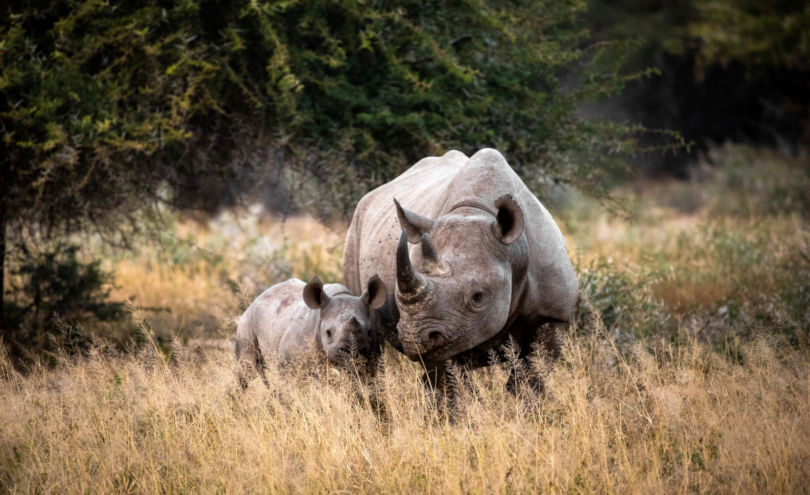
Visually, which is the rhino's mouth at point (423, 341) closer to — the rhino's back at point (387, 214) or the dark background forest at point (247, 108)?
the rhino's back at point (387, 214)

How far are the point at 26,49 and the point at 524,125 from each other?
178 inches

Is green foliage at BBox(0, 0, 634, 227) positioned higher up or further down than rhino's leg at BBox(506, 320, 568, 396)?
higher up

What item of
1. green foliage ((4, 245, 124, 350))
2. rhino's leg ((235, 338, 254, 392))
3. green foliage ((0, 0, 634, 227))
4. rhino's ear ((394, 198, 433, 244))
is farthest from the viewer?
green foliage ((4, 245, 124, 350))

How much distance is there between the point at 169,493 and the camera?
12.8 feet

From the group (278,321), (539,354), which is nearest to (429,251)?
(539,354)

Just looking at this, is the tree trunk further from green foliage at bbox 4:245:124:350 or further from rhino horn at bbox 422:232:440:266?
rhino horn at bbox 422:232:440:266

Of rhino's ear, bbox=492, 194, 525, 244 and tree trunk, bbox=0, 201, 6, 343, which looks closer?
rhino's ear, bbox=492, 194, 525, 244

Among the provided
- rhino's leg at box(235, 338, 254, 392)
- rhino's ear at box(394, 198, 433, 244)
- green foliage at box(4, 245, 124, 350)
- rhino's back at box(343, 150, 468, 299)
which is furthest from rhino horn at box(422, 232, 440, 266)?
green foliage at box(4, 245, 124, 350)

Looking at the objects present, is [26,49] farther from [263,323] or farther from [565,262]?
[565,262]

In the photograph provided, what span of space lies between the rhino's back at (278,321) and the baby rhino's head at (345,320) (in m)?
0.16

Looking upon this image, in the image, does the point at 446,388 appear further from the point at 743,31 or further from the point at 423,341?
the point at 743,31

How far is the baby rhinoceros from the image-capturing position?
4938 mm

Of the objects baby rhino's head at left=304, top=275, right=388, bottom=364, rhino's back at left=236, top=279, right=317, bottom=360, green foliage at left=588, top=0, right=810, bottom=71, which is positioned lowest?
green foliage at left=588, top=0, right=810, bottom=71

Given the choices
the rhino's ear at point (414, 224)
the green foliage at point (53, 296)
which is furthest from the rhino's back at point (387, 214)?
the green foliage at point (53, 296)
